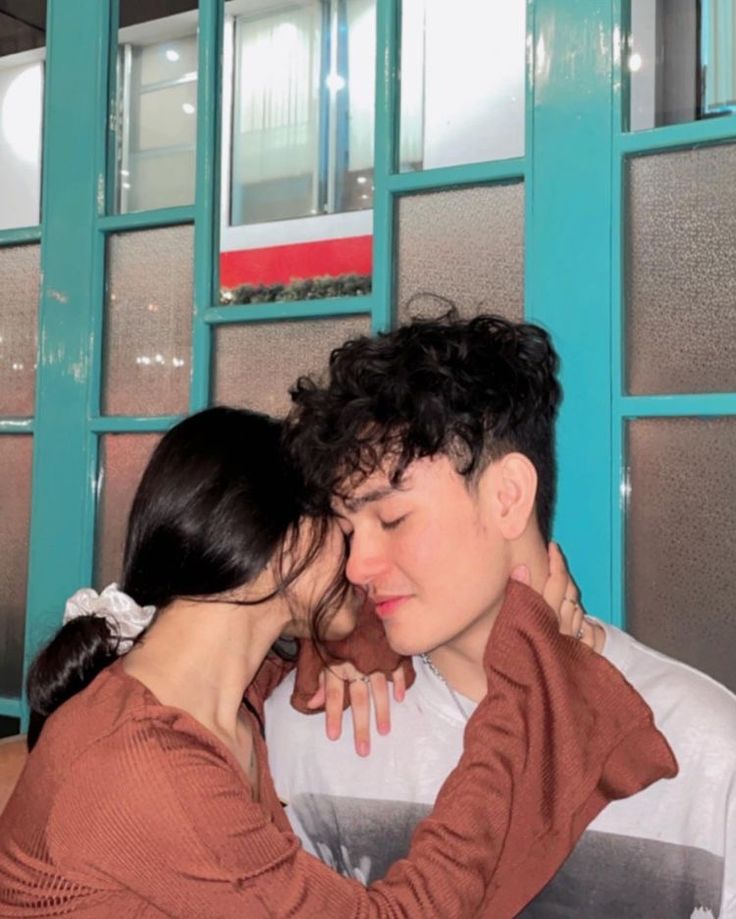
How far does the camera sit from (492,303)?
134 centimetres

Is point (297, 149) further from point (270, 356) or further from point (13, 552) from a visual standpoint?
point (13, 552)

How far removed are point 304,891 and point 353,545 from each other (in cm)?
34

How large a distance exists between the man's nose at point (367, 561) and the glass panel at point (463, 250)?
415mm

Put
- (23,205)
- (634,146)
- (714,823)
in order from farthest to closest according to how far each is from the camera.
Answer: (23,205), (634,146), (714,823)

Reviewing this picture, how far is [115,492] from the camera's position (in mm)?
1606

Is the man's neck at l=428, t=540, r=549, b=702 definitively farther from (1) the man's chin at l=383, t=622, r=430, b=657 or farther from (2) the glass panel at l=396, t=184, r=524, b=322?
(2) the glass panel at l=396, t=184, r=524, b=322

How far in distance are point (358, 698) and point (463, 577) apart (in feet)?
0.74

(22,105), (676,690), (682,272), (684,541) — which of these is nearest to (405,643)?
(676,690)

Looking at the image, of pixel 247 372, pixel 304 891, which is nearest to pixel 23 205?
pixel 247 372

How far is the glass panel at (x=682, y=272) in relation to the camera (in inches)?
47.5

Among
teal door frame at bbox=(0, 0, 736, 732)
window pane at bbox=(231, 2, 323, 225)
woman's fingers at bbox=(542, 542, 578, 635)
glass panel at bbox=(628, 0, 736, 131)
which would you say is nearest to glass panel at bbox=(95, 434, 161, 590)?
teal door frame at bbox=(0, 0, 736, 732)

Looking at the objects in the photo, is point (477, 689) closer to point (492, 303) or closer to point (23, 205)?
point (492, 303)

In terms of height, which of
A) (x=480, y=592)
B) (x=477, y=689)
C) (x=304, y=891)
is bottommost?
(x=304, y=891)

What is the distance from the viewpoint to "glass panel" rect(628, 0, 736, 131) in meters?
1.23
